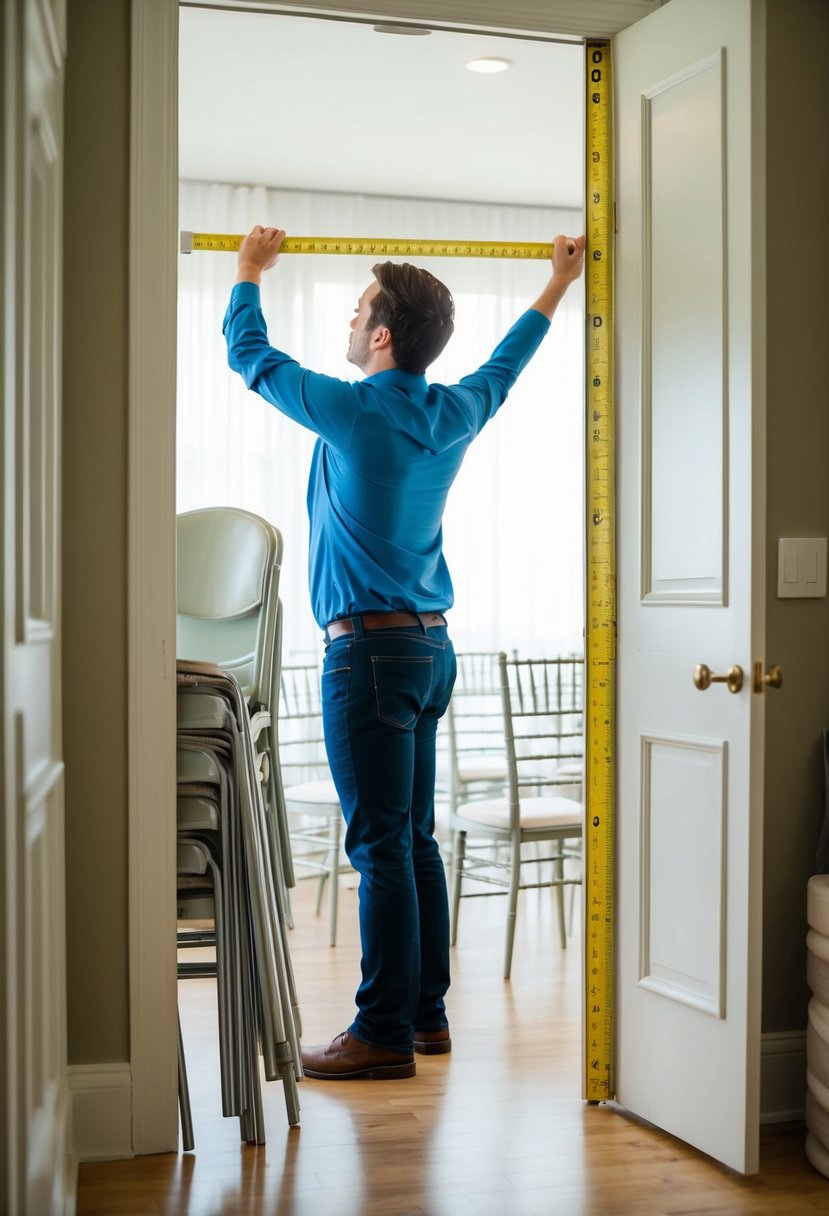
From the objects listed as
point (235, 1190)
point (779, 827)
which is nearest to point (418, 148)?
point (779, 827)

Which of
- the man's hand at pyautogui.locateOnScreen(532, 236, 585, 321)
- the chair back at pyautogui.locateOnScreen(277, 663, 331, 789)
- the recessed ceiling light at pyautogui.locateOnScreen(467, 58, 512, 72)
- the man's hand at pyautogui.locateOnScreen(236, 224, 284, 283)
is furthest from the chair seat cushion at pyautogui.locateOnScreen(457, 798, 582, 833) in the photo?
the recessed ceiling light at pyautogui.locateOnScreen(467, 58, 512, 72)

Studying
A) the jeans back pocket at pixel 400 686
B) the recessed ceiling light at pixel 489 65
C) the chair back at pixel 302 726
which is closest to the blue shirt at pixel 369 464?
the jeans back pocket at pixel 400 686

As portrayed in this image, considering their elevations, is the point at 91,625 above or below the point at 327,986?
above

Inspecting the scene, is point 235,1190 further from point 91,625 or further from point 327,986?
point 327,986

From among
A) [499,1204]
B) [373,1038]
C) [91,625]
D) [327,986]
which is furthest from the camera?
[327,986]

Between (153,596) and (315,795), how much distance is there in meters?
2.16

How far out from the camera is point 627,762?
2.68m

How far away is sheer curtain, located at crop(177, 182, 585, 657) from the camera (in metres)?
5.49

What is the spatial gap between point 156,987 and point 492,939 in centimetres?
209

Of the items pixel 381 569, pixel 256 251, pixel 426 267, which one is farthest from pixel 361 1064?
pixel 426 267

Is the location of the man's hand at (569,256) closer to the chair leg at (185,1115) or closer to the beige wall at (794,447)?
the beige wall at (794,447)

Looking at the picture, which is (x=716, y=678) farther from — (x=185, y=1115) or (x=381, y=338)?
(x=185, y=1115)

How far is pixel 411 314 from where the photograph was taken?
9.75 ft

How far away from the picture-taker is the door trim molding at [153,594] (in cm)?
241
